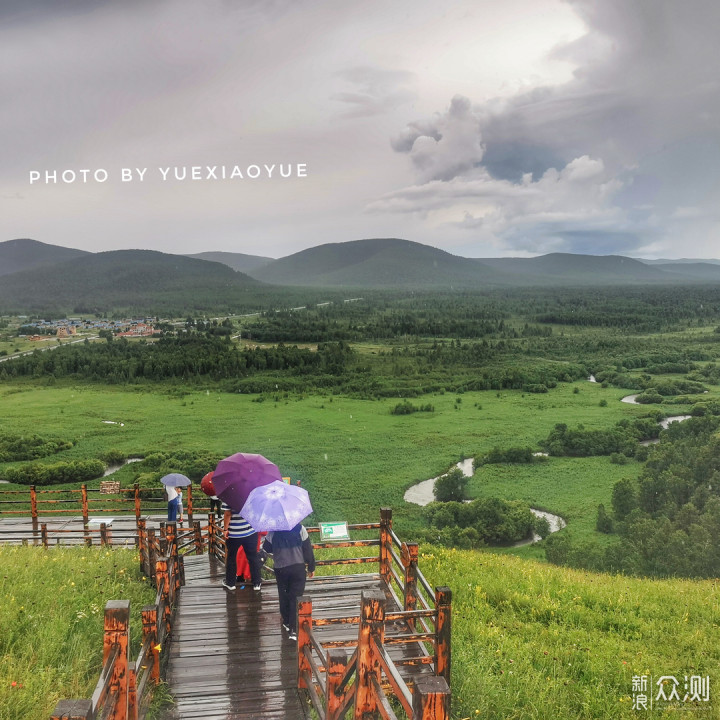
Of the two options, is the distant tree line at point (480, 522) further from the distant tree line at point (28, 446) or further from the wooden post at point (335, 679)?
the distant tree line at point (28, 446)

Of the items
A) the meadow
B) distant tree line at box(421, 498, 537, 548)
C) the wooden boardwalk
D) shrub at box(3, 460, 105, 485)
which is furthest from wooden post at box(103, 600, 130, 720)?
shrub at box(3, 460, 105, 485)

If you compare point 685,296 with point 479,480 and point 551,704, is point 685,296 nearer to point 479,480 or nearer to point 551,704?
point 479,480

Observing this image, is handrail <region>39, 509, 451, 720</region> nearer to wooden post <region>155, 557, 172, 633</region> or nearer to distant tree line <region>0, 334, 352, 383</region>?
wooden post <region>155, 557, 172, 633</region>

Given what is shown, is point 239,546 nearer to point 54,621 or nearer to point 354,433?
point 54,621

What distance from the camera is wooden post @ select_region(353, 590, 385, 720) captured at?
4.61 m

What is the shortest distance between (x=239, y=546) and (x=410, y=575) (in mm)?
2681

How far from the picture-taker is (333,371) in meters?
85.4

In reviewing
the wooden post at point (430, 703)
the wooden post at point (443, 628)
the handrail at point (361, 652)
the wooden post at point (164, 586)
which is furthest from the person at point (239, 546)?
the wooden post at point (430, 703)

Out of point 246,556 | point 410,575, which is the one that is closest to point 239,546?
point 246,556

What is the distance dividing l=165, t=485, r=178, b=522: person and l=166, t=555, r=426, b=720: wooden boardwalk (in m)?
2.71

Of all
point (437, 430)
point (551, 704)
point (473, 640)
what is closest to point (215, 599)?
point (473, 640)

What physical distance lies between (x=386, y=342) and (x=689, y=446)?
241 feet

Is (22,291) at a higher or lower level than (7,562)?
higher

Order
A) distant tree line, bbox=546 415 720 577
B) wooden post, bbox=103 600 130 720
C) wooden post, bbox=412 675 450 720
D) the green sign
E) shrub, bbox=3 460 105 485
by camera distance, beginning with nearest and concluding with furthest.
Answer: wooden post, bbox=412 675 450 720 → wooden post, bbox=103 600 130 720 → the green sign → distant tree line, bbox=546 415 720 577 → shrub, bbox=3 460 105 485
